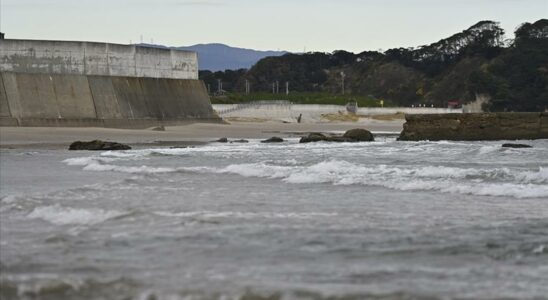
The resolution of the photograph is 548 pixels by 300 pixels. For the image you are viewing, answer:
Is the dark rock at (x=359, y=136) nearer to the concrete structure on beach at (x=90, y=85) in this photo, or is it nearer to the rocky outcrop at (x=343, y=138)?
the rocky outcrop at (x=343, y=138)

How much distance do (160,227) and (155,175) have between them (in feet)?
25.3

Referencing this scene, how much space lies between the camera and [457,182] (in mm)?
16328

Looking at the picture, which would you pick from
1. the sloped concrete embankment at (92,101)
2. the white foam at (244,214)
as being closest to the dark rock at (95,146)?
the sloped concrete embankment at (92,101)

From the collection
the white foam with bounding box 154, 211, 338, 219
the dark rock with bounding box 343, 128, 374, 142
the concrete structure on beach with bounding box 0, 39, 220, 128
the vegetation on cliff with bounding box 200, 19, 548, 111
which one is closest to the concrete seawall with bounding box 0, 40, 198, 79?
the concrete structure on beach with bounding box 0, 39, 220, 128

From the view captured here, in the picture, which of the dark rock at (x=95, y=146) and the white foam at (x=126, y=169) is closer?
the white foam at (x=126, y=169)

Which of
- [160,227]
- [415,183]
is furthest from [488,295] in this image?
[415,183]

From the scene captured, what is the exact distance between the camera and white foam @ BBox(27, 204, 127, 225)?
10273mm

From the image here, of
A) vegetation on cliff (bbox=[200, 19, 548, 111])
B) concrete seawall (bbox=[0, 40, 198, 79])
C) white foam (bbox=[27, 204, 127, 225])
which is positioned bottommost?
vegetation on cliff (bbox=[200, 19, 548, 111])

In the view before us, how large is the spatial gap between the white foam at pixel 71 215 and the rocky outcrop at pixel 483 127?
2508 centimetres

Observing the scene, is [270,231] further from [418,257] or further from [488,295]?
[488,295]

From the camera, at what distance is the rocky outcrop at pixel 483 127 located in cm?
3462

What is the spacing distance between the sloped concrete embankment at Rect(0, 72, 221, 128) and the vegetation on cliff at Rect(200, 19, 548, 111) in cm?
3938

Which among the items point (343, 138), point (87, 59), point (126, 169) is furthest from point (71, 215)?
point (87, 59)

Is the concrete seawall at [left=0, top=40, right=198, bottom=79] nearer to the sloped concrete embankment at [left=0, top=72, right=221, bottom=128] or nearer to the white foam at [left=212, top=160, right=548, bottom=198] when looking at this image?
the sloped concrete embankment at [left=0, top=72, right=221, bottom=128]
